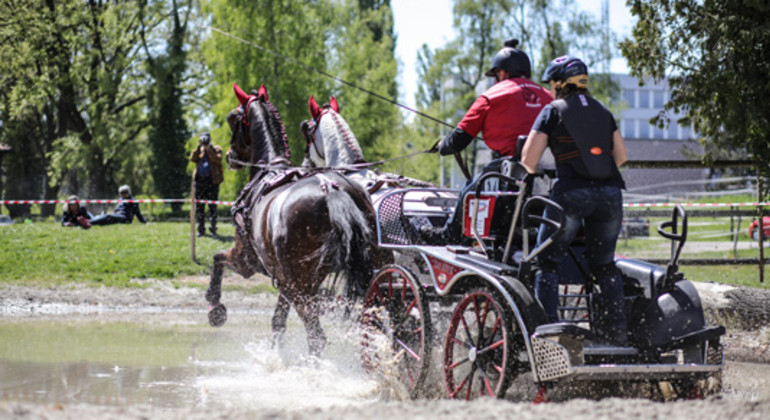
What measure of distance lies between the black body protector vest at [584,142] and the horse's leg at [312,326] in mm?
2785

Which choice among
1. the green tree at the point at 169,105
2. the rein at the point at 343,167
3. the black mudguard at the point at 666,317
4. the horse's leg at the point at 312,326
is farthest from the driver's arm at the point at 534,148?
the green tree at the point at 169,105

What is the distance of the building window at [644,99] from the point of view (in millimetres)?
63031

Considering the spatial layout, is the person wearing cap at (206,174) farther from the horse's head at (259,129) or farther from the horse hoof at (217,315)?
the horse hoof at (217,315)

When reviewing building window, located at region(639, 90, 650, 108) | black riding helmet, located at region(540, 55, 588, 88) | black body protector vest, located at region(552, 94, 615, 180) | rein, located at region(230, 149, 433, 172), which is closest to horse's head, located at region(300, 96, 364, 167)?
rein, located at region(230, 149, 433, 172)

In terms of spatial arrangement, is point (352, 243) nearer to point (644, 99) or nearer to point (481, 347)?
point (481, 347)

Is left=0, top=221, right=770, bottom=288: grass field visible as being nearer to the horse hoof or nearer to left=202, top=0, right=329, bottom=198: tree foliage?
the horse hoof

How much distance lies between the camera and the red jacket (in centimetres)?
609

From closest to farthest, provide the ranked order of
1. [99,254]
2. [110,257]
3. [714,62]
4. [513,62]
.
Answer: [513,62] < [714,62] < [110,257] < [99,254]

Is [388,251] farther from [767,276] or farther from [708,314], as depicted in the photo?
[767,276]

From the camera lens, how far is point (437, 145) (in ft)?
22.3

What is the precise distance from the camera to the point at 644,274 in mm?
5512

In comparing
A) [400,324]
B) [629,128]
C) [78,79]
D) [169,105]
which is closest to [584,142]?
[400,324]

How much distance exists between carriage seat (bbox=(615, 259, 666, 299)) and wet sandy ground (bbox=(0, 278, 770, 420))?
0.82 metres

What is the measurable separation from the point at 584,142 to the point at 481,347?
134cm
